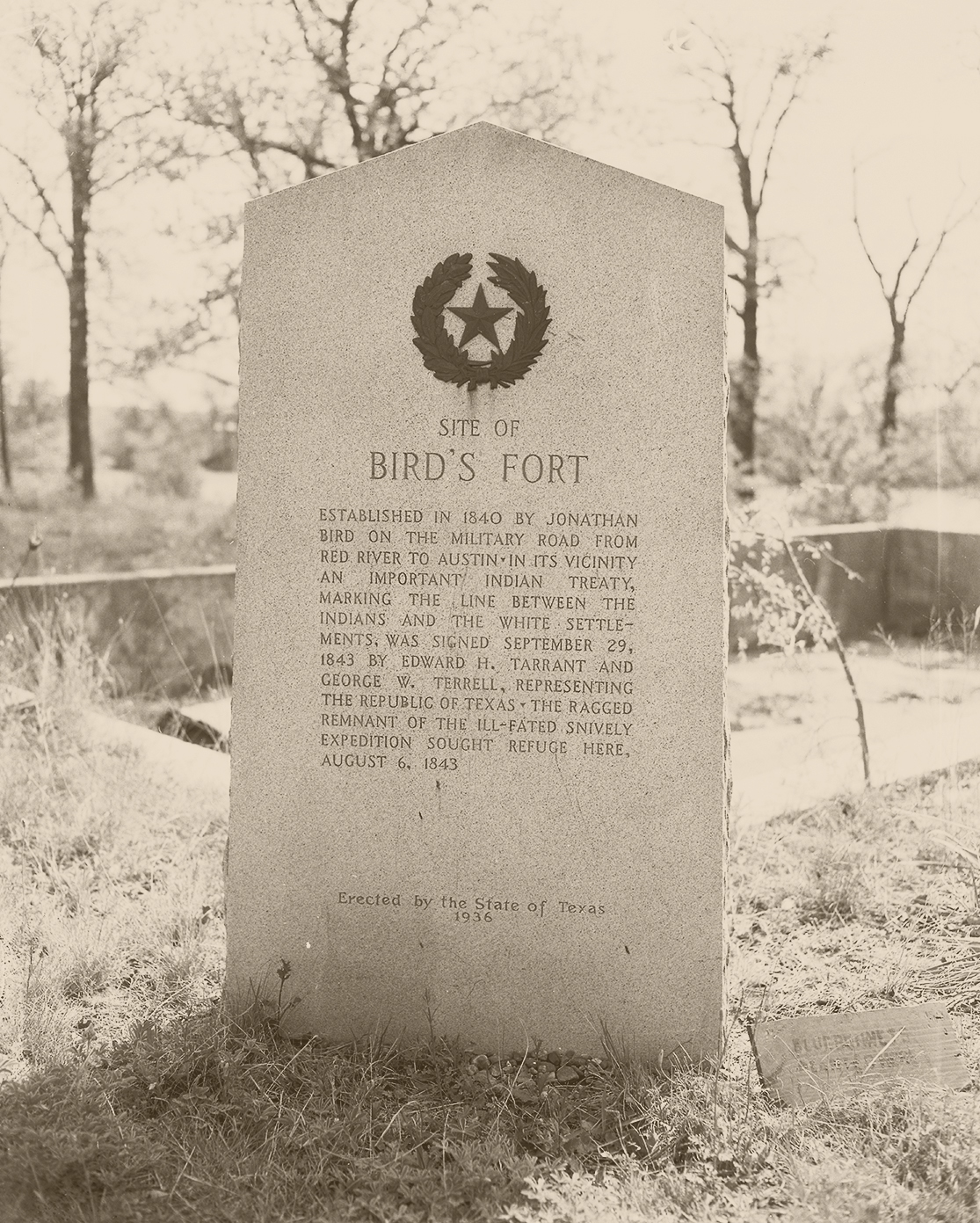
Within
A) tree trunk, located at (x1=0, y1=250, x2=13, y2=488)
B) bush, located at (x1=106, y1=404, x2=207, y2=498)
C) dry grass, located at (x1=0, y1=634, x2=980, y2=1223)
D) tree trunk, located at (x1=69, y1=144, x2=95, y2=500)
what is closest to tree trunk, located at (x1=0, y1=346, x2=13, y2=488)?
tree trunk, located at (x1=0, y1=250, x2=13, y2=488)

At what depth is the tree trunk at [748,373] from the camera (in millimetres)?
14766

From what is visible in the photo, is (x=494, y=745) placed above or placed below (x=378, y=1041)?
above

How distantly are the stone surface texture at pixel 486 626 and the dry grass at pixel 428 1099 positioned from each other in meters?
0.23

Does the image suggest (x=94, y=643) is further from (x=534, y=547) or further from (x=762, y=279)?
(x=762, y=279)

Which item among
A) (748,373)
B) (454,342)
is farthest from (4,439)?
(454,342)

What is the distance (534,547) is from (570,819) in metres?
0.72

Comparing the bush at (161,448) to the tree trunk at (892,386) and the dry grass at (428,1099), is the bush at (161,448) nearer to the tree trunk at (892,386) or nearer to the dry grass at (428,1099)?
the tree trunk at (892,386)

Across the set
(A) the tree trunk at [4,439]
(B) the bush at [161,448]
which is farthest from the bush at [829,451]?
(A) the tree trunk at [4,439]

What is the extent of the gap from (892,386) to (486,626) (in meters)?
13.8

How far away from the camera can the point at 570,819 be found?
3.20m

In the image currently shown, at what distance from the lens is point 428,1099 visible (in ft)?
9.64

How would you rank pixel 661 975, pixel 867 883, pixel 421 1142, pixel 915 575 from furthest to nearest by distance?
pixel 915 575 → pixel 867 883 → pixel 661 975 → pixel 421 1142

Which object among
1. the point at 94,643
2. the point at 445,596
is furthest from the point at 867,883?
the point at 94,643

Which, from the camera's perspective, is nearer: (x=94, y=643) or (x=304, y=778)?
(x=304, y=778)
